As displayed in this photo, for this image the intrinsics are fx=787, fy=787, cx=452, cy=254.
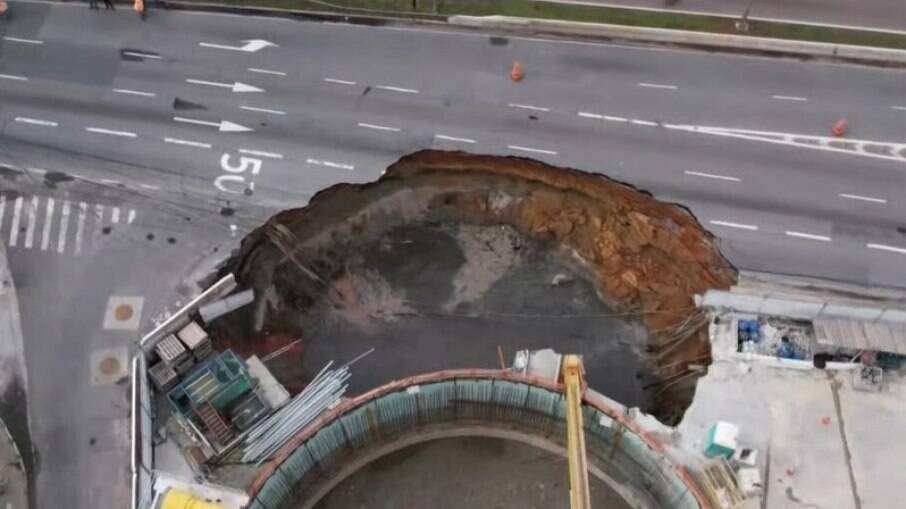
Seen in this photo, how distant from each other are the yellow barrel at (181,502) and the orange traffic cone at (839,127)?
108 ft

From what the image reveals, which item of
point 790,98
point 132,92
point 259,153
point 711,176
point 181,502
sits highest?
point 790,98

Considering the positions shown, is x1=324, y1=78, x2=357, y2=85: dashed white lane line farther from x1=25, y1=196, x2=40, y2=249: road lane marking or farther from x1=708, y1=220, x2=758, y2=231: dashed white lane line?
x1=708, y1=220, x2=758, y2=231: dashed white lane line

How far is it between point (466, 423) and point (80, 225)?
20497mm

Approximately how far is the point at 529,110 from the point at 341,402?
17.4 meters

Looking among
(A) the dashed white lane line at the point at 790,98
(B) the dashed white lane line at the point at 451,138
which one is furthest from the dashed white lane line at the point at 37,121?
(A) the dashed white lane line at the point at 790,98

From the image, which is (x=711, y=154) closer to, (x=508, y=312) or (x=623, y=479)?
(x=508, y=312)

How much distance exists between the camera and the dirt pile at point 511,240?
36375 mm

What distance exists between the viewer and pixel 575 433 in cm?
2992

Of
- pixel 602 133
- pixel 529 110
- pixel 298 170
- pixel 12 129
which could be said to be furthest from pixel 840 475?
pixel 12 129

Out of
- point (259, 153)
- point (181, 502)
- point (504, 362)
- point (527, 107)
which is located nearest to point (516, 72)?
point (527, 107)

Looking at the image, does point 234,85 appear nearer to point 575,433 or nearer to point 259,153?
point 259,153

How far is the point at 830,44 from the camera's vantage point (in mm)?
41250

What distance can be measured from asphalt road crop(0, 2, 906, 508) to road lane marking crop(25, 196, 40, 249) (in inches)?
6.4

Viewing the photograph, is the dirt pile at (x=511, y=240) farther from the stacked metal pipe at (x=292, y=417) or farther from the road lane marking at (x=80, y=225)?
the road lane marking at (x=80, y=225)
